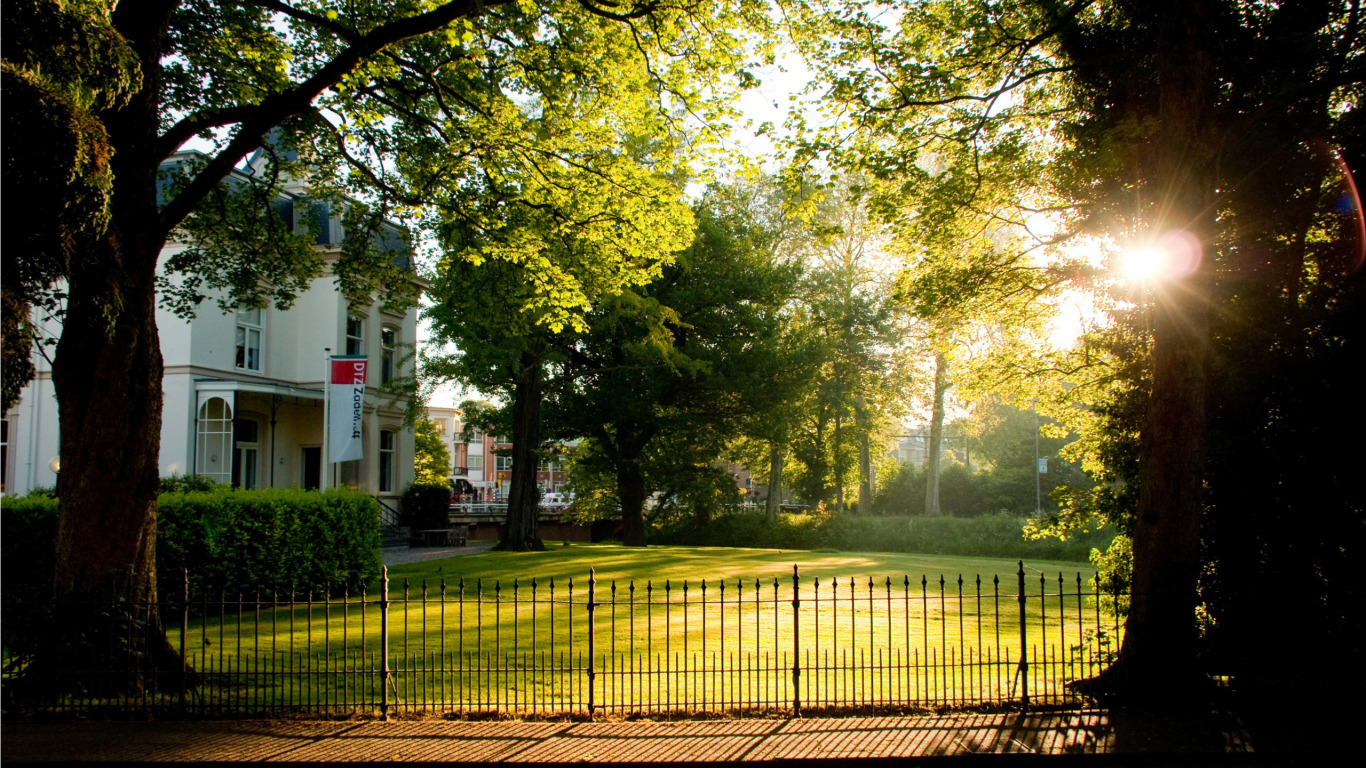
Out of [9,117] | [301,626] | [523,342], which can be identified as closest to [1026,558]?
[523,342]

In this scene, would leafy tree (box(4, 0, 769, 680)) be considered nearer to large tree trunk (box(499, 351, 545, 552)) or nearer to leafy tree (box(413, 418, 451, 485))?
large tree trunk (box(499, 351, 545, 552))

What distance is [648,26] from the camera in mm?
11180

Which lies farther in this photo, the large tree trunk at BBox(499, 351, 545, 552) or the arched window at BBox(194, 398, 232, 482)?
the large tree trunk at BBox(499, 351, 545, 552)

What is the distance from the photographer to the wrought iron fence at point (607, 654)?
766cm

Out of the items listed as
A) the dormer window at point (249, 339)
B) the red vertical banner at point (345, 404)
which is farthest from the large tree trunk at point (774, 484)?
the dormer window at point (249, 339)

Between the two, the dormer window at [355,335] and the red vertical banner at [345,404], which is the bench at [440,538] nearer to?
the dormer window at [355,335]

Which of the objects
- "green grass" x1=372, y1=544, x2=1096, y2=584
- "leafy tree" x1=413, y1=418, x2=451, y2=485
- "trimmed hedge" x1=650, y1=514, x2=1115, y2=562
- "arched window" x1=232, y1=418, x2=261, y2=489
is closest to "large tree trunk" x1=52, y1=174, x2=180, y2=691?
"green grass" x1=372, y1=544, x2=1096, y2=584

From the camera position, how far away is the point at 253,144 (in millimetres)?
9266

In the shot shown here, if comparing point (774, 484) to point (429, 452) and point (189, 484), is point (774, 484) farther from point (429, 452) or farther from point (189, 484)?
point (189, 484)

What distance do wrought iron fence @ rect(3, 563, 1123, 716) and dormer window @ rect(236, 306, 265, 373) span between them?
1425 centimetres

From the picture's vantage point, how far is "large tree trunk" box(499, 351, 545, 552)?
25.9 m

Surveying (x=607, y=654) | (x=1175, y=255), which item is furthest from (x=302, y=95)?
(x=1175, y=255)

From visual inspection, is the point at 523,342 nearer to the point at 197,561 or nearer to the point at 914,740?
the point at 197,561

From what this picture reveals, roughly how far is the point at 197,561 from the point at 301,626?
1994mm
